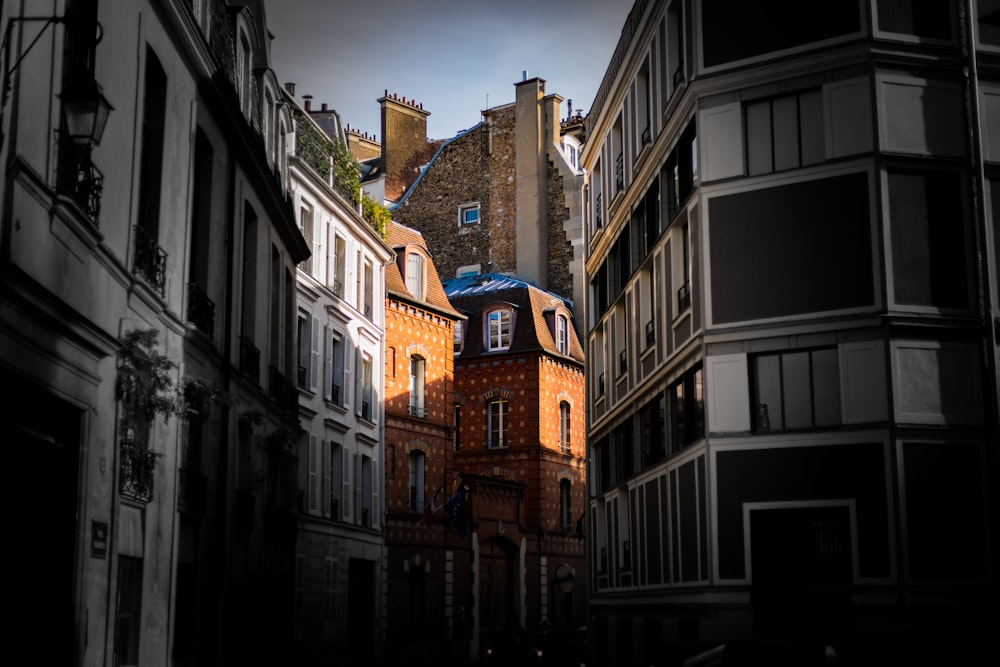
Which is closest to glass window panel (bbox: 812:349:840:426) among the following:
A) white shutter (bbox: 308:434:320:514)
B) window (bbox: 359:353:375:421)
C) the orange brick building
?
white shutter (bbox: 308:434:320:514)

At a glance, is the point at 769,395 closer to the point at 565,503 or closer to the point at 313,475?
the point at 313,475

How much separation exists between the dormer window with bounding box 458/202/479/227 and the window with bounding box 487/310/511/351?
5461 millimetres

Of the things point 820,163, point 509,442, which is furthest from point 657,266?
point 509,442

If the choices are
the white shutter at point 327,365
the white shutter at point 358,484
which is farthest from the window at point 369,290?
the white shutter at point 327,365

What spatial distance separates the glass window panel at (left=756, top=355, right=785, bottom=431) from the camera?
17.4 meters

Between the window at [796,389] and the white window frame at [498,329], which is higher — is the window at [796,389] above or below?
below

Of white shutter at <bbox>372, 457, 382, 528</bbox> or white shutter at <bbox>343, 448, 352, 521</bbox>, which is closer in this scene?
white shutter at <bbox>343, 448, 352, 521</bbox>

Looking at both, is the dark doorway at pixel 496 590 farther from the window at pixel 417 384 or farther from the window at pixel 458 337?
the window at pixel 458 337

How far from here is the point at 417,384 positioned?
38719 mm

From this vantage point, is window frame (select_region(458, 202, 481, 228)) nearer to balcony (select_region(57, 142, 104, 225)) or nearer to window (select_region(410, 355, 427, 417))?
window (select_region(410, 355, 427, 417))

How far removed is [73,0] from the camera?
1208 cm

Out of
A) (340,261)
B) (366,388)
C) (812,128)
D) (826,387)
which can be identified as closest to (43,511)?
(826,387)

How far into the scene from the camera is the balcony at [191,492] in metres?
16.6

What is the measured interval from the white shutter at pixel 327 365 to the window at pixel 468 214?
19.4 metres
